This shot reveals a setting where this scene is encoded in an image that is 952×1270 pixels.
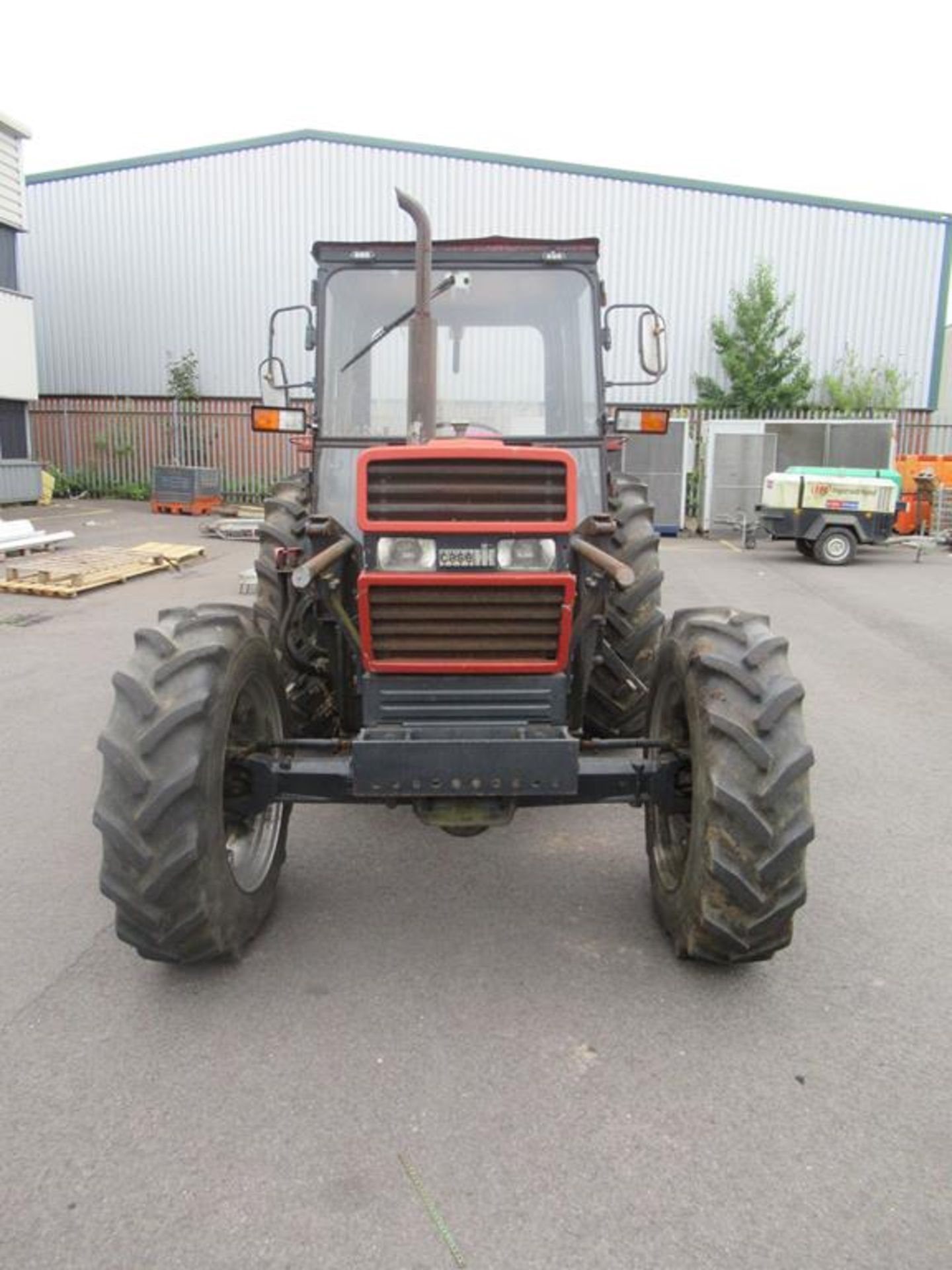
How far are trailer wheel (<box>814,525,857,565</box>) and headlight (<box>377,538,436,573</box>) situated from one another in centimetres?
1323

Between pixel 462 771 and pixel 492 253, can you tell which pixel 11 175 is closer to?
pixel 492 253

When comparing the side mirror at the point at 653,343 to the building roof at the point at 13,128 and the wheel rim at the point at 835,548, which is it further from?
the building roof at the point at 13,128

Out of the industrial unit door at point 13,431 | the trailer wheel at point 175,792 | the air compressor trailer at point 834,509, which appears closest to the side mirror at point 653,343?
the trailer wheel at point 175,792

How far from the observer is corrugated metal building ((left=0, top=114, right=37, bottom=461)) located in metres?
19.5

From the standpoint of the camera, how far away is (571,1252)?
7.14 feet

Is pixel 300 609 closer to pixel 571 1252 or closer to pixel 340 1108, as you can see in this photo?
pixel 340 1108

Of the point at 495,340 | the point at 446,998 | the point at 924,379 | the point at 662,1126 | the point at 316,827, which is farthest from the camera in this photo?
the point at 924,379

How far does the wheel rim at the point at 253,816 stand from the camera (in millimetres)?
3424

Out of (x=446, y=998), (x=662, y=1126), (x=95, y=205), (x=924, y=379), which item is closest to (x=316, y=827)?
(x=446, y=998)

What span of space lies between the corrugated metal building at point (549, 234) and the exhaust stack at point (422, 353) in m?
19.5

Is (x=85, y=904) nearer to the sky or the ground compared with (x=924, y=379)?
nearer to the ground

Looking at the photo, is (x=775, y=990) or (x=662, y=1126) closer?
(x=662, y=1126)

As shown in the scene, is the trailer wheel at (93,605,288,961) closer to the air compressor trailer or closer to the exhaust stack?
the exhaust stack

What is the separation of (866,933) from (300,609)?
8.31 ft
